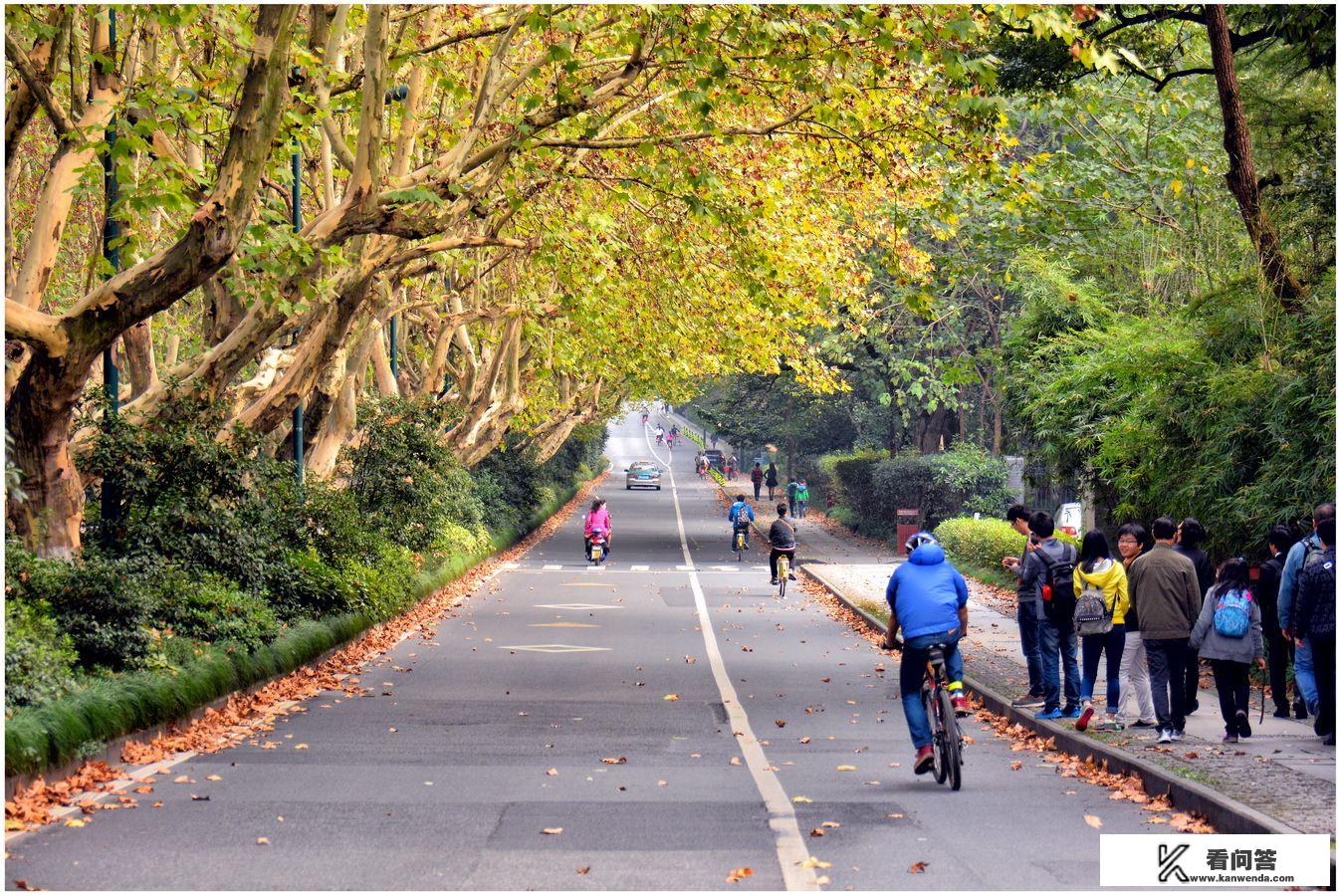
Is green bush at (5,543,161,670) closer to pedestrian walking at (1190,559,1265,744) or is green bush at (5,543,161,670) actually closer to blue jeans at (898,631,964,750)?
blue jeans at (898,631,964,750)

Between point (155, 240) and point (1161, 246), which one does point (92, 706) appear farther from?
point (1161, 246)

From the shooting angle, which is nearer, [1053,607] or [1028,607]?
[1053,607]

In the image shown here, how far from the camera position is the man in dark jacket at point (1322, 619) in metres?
11.1

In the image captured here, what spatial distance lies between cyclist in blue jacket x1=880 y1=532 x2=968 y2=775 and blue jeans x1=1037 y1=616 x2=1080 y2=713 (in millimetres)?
2340

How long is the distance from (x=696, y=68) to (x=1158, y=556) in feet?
18.7

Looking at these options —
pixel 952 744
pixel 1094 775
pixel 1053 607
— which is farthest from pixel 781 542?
pixel 952 744

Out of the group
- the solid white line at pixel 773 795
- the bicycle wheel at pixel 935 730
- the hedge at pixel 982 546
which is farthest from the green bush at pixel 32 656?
the hedge at pixel 982 546

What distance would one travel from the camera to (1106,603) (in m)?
12.1

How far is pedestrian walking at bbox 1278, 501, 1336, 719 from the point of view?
11.2m

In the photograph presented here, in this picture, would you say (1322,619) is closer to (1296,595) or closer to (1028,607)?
(1296,595)

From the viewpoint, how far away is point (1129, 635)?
12422 millimetres

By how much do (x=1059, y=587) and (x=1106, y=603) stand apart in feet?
1.76

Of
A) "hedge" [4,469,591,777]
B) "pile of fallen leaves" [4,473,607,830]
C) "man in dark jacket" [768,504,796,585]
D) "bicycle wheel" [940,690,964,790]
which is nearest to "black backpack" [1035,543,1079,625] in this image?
"bicycle wheel" [940,690,964,790]

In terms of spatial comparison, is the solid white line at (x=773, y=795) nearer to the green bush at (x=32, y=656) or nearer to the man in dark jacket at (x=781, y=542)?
the green bush at (x=32, y=656)
